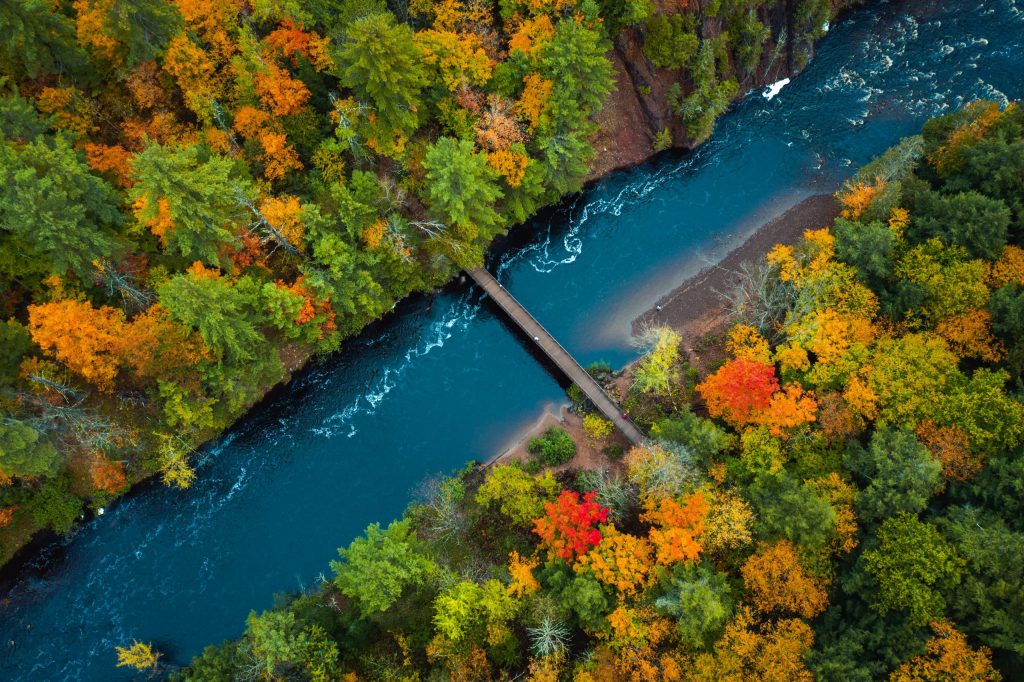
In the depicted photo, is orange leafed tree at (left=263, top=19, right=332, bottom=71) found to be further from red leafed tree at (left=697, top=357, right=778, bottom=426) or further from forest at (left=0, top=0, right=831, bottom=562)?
red leafed tree at (left=697, top=357, right=778, bottom=426)

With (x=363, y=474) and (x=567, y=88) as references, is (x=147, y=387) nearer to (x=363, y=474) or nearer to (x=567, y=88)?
(x=363, y=474)

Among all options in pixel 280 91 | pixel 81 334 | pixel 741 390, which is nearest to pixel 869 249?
pixel 741 390

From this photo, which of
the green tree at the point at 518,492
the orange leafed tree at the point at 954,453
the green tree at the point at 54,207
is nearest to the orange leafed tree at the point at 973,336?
the orange leafed tree at the point at 954,453

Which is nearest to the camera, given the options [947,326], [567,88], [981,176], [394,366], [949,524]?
[949,524]

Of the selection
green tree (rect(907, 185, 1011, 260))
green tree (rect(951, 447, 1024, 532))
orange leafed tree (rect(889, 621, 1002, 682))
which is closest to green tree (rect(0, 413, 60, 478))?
→ orange leafed tree (rect(889, 621, 1002, 682))

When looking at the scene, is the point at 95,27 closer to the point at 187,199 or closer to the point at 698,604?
the point at 187,199

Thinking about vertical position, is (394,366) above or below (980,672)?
above

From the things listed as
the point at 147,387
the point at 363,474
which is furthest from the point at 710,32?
the point at 147,387
